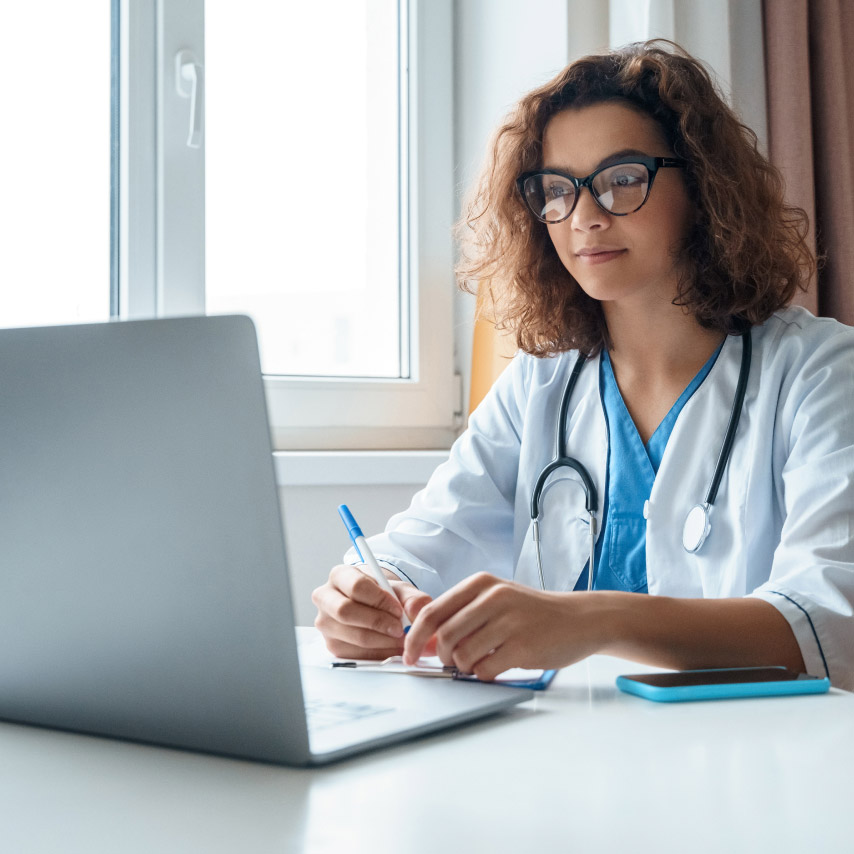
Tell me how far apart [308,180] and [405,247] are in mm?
293

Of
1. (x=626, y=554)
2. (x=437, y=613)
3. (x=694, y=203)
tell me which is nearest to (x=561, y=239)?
(x=694, y=203)

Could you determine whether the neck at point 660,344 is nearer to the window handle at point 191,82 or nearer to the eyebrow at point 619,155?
the eyebrow at point 619,155

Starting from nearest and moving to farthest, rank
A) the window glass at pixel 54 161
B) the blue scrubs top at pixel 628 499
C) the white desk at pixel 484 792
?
the white desk at pixel 484 792
the blue scrubs top at pixel 628 499
the window glass at pixel 54 161

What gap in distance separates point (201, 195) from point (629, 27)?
37.5 inches

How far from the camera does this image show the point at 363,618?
96 cm

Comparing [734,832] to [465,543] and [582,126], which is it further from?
[582,126]

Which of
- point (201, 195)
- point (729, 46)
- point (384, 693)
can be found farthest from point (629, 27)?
point (384, 693)

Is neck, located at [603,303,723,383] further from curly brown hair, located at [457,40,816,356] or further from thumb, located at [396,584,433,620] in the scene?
thumb, located at [396,584,433,620]

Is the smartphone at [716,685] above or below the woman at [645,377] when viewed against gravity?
below

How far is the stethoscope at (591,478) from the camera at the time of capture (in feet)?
4.15

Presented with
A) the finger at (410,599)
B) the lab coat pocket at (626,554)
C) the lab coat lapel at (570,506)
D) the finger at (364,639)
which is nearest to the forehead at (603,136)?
the lab coat lapel at (570,506)

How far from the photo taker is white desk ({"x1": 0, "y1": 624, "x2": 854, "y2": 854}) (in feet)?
1.52

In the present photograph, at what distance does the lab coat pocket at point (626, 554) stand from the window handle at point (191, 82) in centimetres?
119

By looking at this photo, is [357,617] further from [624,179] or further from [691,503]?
[624,179]
